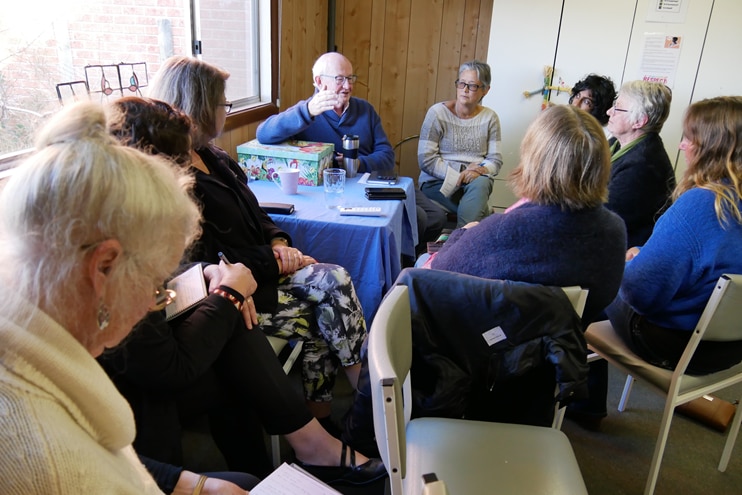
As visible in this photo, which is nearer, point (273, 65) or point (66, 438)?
point (66, 438)

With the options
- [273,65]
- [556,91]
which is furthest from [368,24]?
[556,91]

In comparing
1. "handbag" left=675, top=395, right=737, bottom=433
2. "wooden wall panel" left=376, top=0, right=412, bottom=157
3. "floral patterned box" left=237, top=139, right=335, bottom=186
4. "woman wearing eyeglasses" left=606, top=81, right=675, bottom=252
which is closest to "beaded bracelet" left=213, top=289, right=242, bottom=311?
"floral patterned box" left=237, top=139, right=335, bottom=186

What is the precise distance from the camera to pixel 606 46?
331cm

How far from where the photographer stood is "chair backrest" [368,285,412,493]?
0.85 metres

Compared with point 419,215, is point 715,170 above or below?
above

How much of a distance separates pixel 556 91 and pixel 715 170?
79.9 inches

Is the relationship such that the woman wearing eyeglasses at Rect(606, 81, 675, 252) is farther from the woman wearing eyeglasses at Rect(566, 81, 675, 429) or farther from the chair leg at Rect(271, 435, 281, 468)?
the chair leg at Rect(271, 435, 281, 468)

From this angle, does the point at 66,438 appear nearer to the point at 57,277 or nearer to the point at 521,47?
the point at 57,277

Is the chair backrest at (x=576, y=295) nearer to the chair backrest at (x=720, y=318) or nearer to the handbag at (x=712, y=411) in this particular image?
the chair backrest at (x=720, y=318)

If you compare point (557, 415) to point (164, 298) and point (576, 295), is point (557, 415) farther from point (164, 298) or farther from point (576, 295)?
point (164, 298)

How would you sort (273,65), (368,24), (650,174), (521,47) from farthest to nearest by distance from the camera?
(368,24), (521,47), (273,65), (650,174)

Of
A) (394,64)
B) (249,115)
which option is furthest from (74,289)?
(394,64)

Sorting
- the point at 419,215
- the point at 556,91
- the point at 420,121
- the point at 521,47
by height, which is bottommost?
the point at 419,215

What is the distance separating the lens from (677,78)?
3.29 meters
